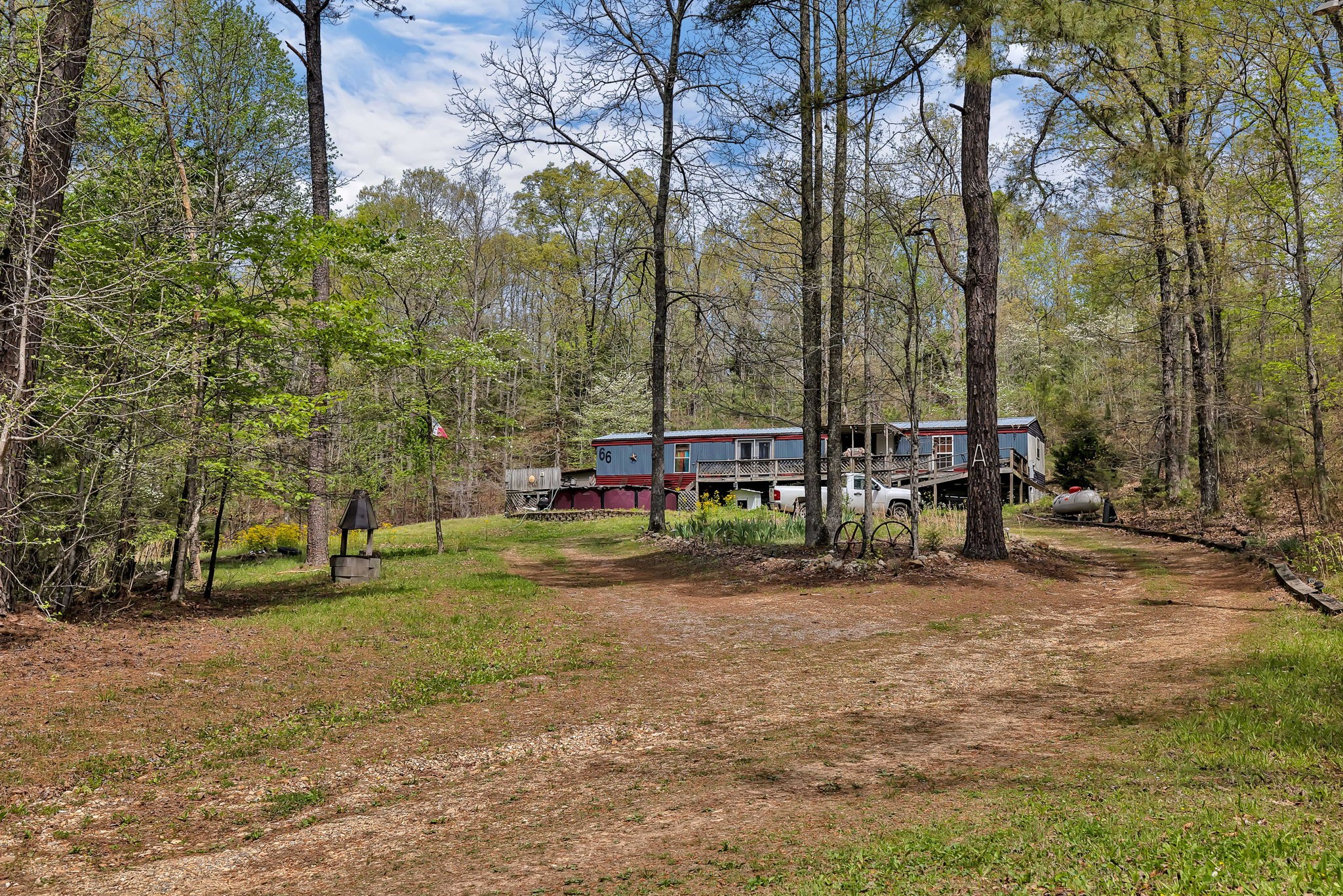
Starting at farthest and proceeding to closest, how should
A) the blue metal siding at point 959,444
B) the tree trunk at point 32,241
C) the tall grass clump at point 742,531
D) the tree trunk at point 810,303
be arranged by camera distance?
1. the blue metal siding at point 959,444
2. the tall grass clump at point 742,531
3. the tree trunk at point 810,303
4. the tree trunk at point 32,241

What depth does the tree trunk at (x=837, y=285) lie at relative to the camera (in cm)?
1342

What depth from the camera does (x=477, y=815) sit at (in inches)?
163

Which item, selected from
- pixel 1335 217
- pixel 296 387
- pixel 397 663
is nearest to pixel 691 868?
pixel 397 663

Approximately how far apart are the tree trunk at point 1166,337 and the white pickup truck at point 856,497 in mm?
6630

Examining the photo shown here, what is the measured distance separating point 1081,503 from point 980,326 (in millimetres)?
11859

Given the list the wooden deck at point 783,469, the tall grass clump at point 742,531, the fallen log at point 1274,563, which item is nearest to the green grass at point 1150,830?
the fallen log at point 1274,563

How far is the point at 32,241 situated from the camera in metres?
6.73

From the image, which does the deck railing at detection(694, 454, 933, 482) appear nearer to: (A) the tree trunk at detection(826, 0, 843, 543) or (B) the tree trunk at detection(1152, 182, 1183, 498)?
(B) the tree trunk at detection(1152, 182, 1183, 498)

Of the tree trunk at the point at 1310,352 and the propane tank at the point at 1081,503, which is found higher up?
the tree trunk at the point at 1310,352

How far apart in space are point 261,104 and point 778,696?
13.2 m

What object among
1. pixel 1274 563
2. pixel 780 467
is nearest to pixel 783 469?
pixel 780 467

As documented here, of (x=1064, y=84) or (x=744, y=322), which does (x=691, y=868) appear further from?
(x=744, y=322)

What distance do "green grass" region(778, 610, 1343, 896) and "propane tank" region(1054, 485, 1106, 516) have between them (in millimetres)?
18744

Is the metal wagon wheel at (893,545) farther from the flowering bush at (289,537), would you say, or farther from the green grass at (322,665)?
the flowering bush at (289,537)
